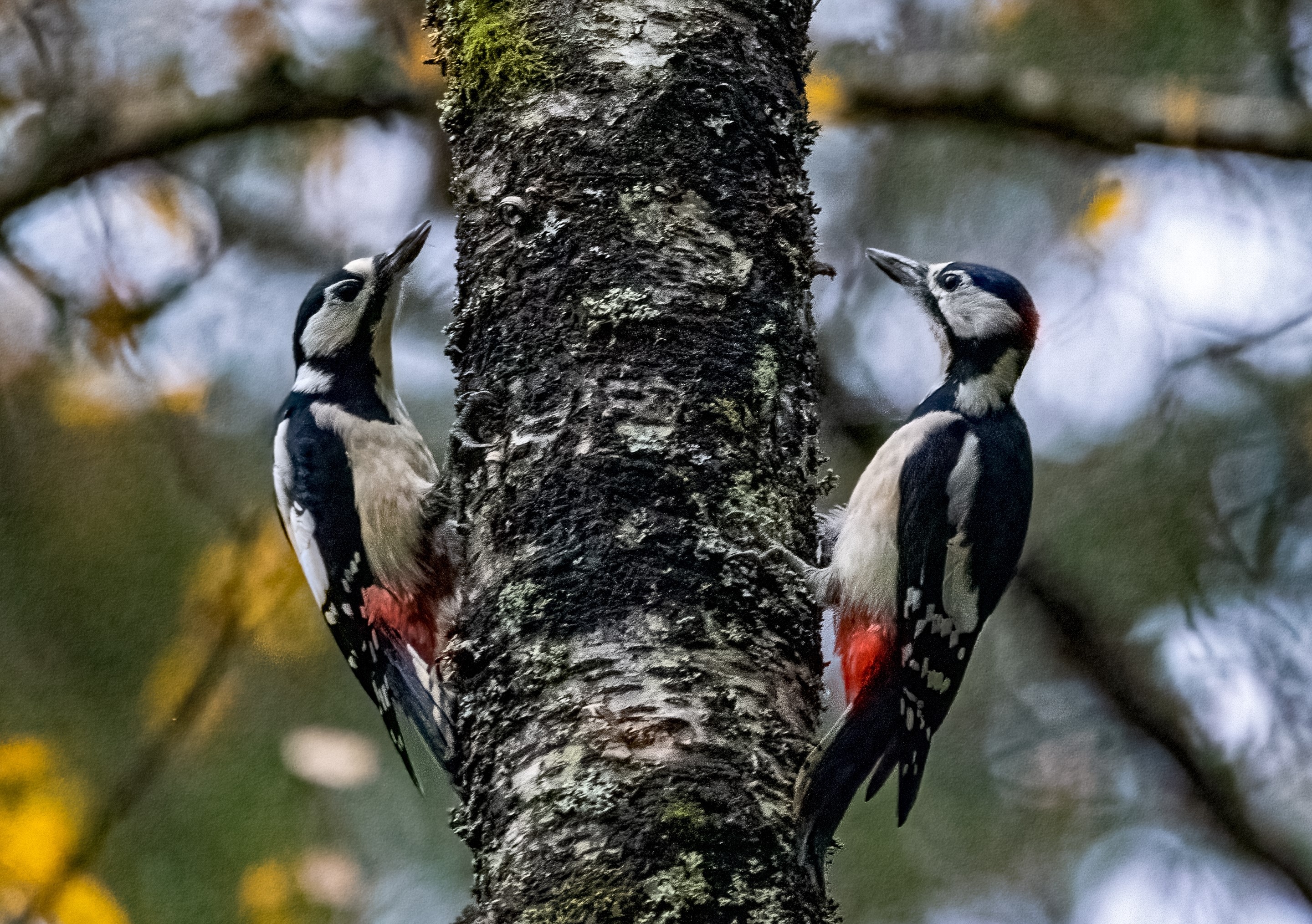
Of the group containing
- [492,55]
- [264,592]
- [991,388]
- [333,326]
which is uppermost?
[492,55]

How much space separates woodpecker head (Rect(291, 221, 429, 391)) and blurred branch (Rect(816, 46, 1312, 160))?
4.90 feet

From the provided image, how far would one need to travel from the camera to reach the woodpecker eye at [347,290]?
2.62 metres

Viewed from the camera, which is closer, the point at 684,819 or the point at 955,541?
the point at 684,819

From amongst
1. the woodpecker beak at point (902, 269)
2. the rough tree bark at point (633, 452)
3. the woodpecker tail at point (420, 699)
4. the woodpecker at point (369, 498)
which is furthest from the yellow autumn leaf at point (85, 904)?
the woodpecker beak at point (902, 269)

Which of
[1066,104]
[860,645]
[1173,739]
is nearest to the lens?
[860,645]

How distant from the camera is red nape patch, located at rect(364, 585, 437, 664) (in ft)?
7.73

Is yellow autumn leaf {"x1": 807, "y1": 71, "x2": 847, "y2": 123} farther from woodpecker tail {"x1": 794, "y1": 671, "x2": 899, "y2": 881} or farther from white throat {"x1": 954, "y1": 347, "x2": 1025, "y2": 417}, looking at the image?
woodpecker tail {"x1": 794, "y1": 671, "x2": 899, "y2": 881}

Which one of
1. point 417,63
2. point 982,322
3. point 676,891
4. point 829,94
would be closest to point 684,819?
point 676,891

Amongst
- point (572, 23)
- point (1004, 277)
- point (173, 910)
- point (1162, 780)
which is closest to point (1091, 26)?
point (1004, 277)

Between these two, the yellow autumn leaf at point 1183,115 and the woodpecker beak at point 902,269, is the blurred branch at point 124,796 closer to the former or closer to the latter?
the woodpecker beak at point 902,269

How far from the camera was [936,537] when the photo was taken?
2.26 meters

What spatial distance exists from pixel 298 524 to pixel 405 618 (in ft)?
1.15

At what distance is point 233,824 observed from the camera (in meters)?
2.98

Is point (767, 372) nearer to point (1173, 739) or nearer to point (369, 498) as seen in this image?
point (369, 498)
